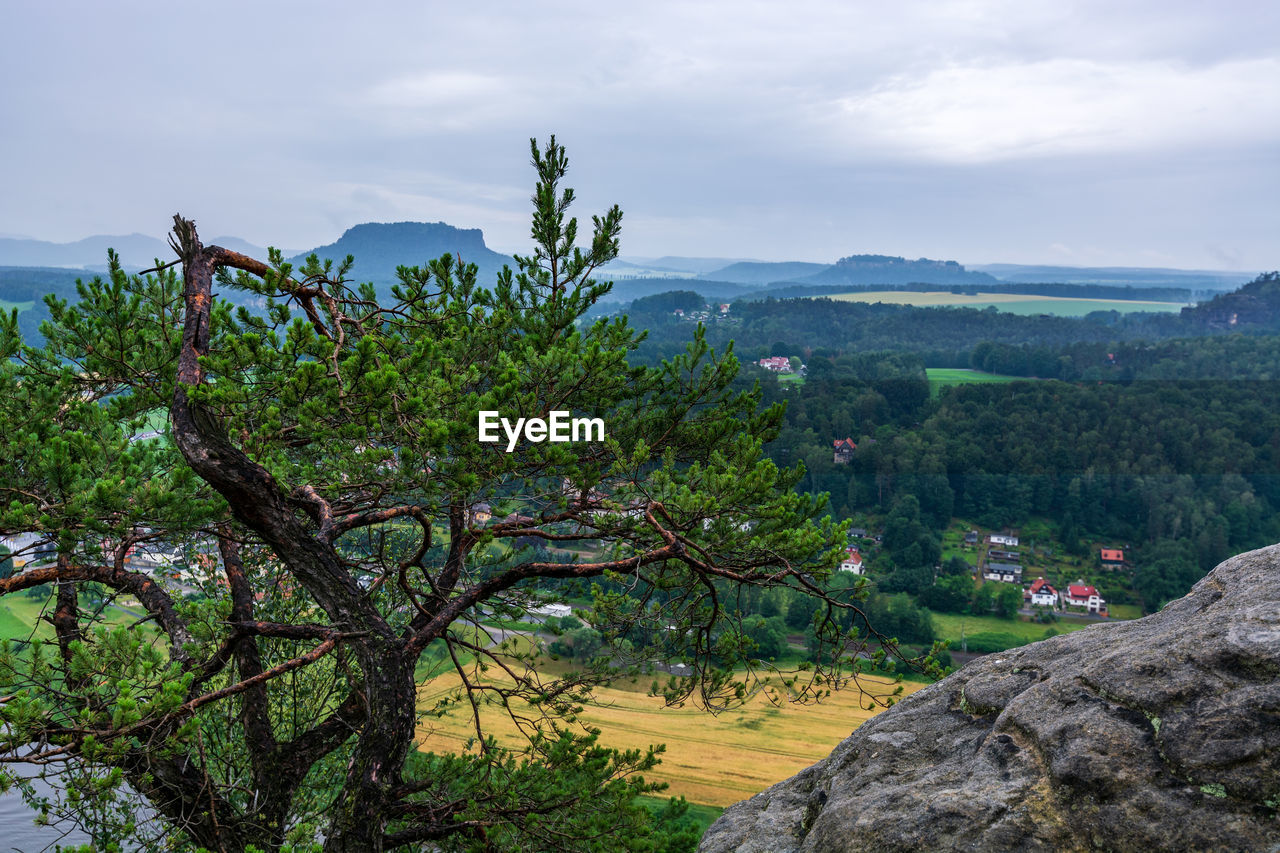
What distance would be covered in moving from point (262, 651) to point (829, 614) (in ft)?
21.5

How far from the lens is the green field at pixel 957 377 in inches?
5354

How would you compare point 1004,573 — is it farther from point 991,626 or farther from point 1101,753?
point 1101,753

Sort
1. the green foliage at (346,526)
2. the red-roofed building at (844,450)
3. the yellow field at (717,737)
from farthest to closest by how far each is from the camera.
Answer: the red-roofed building at (844,450) → the yellow field at (717,737) → the green foliage at (346,526)

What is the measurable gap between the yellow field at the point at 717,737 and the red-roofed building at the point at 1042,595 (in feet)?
97.5

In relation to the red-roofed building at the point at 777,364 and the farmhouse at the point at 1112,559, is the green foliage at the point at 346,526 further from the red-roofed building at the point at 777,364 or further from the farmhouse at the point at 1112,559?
the red-roofed building at the point at 777,364

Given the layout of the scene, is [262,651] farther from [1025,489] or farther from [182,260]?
[1025,489]

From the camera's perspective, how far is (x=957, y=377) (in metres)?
147

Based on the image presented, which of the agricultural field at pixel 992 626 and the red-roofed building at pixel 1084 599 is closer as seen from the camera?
the agricultural field at pixel 992 626

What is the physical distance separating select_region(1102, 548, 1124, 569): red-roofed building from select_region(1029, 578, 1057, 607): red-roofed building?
13678 mm

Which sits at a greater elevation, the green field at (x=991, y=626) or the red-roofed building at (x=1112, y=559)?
the red-roofed building at (x=1112, y=559)

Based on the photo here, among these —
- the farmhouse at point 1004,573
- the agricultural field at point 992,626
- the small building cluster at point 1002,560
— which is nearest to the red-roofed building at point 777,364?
the small building cluster at point 1002,560

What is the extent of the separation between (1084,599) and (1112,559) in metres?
13.6

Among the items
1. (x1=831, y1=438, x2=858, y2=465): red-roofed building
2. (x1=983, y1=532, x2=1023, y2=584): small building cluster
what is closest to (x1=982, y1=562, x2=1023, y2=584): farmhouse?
(x1=983, y1=532, x2=1023, y2=584): small building cluster

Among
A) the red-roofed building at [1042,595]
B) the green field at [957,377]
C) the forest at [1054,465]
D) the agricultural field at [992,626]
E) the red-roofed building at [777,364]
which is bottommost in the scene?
the agricultural field at [992,626]
